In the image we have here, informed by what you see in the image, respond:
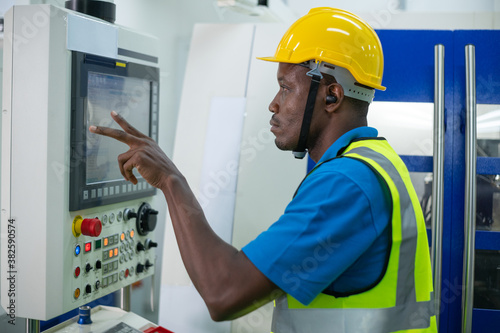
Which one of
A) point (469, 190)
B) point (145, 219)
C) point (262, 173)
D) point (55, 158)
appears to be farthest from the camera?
point (262, 173)

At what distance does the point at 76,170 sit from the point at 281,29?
116 centimetres

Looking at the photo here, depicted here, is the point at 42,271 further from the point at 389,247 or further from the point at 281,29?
the point at 281,29

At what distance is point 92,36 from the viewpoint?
4.55 feet

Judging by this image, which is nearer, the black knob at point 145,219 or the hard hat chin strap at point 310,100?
the hard hat chin strap at point 310,100

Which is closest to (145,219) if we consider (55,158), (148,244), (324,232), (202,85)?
(148,244)

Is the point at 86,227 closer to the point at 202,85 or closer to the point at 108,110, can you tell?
the point at 108,110

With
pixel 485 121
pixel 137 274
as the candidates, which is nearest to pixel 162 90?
pixel 137 274

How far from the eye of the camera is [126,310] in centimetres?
177

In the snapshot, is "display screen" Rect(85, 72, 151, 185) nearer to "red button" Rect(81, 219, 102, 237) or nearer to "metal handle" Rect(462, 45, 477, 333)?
"red button" Rect(81, 219, 102, 237)

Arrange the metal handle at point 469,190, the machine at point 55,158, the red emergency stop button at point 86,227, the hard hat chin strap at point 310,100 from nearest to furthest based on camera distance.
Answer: the hard hat chin strap at point 310,100 → the machine at point 55,158 → the red emergency stop button at point 86,227 → the metal handle at point 469,190

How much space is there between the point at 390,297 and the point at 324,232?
0.20 m

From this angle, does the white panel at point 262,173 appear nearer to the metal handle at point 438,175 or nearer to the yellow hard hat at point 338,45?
the metal handle at point 438,175

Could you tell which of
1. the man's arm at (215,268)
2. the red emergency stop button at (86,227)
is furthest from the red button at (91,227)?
the man's arm at (215,268)

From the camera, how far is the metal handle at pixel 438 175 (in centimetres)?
189
